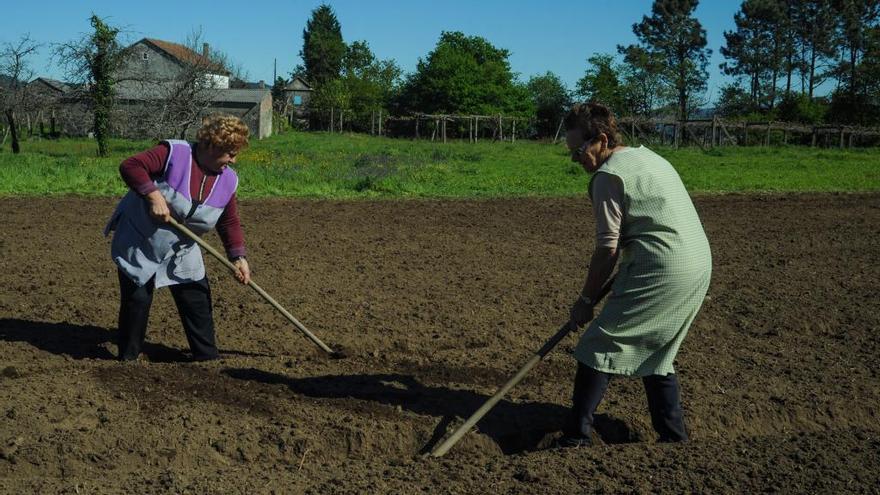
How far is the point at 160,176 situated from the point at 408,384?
1.88 metres

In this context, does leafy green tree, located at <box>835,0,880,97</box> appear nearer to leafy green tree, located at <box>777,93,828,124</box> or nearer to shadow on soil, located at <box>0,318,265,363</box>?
leafy green tree, located at <box>777,93,828,124</box>

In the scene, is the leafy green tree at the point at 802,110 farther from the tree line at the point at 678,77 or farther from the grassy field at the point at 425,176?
the grassy field at the point at 425,176

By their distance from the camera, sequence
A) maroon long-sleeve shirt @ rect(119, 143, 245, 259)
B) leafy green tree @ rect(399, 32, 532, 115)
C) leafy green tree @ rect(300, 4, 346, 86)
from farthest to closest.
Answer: leafy green tree @ rect(300, 4, 346, 86) → leafy green tree @ rect(399, 32, 532, 115) → maroon long-sleeve shirt @ rect(119, 143, 245, 259)

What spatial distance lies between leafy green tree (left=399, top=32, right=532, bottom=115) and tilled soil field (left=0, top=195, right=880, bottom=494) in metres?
51.0

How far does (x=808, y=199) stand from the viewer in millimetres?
16938

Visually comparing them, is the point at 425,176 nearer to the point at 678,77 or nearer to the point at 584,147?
the point at 584,147

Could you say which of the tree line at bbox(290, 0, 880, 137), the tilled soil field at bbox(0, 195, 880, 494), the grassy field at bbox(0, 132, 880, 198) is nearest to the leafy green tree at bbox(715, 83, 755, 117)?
the tree line at bbox(290, 0, 880, 137)

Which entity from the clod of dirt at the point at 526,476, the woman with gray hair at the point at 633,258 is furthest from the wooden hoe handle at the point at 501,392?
the clod of dirt at the point at 526,476

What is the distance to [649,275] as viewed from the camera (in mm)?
4141

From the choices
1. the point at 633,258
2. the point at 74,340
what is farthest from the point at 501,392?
the point at 74,340

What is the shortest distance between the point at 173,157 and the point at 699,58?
6729cm

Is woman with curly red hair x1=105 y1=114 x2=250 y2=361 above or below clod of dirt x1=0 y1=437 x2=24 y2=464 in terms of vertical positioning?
above

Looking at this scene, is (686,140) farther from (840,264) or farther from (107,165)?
(840,264)

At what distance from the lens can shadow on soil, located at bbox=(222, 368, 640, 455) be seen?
4.84 metres
